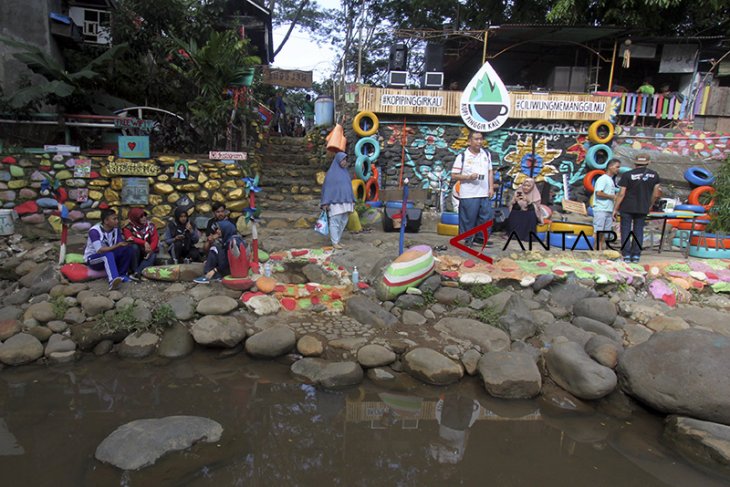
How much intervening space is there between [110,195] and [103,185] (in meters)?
0.19

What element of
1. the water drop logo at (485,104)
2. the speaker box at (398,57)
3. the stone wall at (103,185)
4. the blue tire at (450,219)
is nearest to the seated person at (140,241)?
the stone wall at (103,185)

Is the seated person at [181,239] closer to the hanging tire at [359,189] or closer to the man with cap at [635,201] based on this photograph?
the hanging tire at [359,189]

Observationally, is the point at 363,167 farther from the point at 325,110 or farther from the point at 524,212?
the point at 325,110

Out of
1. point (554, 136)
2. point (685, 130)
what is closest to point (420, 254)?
point (554, 136)

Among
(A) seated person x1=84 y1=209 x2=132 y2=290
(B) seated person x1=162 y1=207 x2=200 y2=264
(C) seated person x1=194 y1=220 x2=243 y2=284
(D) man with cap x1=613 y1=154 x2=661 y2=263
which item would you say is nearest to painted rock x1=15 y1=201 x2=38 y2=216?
(A) seated person x1=84 y1=209 x2=132 y2=290

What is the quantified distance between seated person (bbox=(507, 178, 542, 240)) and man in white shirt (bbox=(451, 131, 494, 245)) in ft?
3.19

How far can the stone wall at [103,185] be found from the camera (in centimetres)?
724

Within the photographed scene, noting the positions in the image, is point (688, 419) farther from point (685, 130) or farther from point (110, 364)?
point (685, 130)

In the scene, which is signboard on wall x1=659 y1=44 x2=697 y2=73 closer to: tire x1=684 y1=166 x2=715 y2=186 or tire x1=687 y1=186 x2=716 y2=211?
tire x1=684 y1=166 x2=715 y2=186

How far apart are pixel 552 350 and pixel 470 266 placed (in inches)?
67.6

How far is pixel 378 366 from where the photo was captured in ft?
14.9

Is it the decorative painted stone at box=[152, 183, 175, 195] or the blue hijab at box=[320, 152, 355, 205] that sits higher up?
the blue hijab at box=[320, 152, 355, 205]

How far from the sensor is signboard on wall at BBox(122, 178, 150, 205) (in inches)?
295

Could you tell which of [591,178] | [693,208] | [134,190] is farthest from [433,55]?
[134,190]
